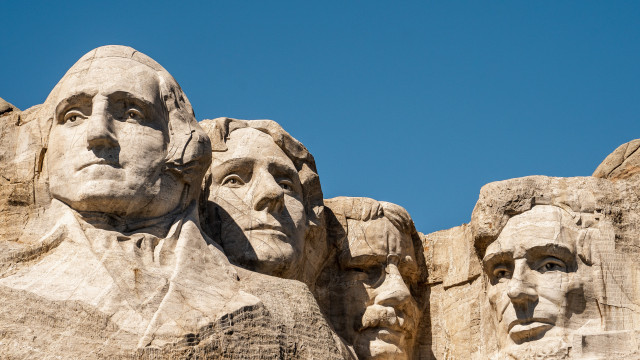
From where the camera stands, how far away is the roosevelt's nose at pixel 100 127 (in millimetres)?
16875

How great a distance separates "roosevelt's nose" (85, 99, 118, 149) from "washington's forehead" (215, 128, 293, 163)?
7.23 ft

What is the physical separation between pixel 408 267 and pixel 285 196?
6.87 ft

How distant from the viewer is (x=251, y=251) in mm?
18359

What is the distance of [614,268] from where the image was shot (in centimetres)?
1881

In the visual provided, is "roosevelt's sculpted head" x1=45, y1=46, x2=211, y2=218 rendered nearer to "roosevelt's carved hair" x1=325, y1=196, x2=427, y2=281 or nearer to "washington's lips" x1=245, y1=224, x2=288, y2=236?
"washington's lips" x1=245, y1=224, x2=288, y2=236

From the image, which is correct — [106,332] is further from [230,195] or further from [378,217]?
[378,217]

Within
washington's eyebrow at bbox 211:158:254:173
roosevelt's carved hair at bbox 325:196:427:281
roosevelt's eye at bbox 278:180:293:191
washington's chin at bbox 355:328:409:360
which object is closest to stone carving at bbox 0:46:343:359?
washington's eyebrow at bbox 211:158:254:173

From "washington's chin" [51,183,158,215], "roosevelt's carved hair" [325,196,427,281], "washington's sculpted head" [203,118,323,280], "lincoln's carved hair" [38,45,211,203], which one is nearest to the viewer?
"washington's chin" [51,183,158,215]

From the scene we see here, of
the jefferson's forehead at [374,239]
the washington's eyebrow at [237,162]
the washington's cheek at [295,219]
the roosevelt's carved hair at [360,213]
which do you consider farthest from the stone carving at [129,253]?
the roosevelt's carved hair at [360,213]

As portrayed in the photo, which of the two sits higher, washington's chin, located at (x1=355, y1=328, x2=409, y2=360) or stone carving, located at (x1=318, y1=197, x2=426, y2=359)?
stone carving, located at (x1=318, y1=197, x2=426, y2=359)

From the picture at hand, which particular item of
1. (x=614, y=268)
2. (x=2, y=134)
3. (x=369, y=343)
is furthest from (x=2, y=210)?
(x=614, y=268)

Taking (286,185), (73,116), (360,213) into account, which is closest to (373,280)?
(360,213)

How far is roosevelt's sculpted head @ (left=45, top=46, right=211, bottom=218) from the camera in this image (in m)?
16.9

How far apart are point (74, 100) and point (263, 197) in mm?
2430
